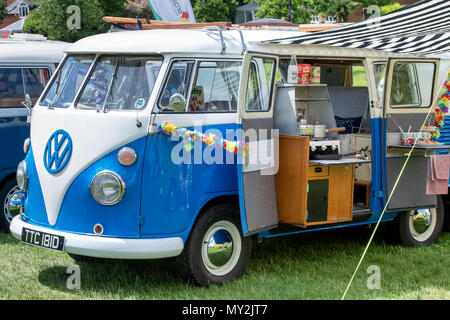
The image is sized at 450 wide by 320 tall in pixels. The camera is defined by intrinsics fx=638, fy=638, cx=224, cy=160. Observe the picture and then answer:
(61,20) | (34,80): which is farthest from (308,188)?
(61,20)

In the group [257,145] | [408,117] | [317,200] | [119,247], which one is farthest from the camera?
[408,117]

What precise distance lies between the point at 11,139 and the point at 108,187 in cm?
310

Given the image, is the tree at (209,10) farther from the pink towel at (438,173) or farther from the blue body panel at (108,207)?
the blue body panel at (108,207)

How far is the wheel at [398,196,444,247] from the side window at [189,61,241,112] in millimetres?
2887

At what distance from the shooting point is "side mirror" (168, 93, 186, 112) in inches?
218

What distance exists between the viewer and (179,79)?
584 cm

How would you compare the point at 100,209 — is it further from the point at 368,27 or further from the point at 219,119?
the point at 368,27

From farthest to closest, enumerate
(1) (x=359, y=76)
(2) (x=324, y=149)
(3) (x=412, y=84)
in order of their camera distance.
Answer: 1. (1) (x=359, y=76)
2. (3) (x=412, y=84)
3. (2) (x=324, y=149)

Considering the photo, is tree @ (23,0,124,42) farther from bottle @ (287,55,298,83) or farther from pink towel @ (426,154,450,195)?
pink towel @ (426,154,450,195)

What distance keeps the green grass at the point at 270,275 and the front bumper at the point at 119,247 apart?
1.35 ft

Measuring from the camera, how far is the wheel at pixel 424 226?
7.59 meters

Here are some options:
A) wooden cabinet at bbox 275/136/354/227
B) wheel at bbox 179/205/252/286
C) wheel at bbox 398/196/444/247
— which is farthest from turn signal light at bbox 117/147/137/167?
wheel at bbox 398/196/444/247

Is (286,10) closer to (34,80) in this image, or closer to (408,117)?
(34,80)
